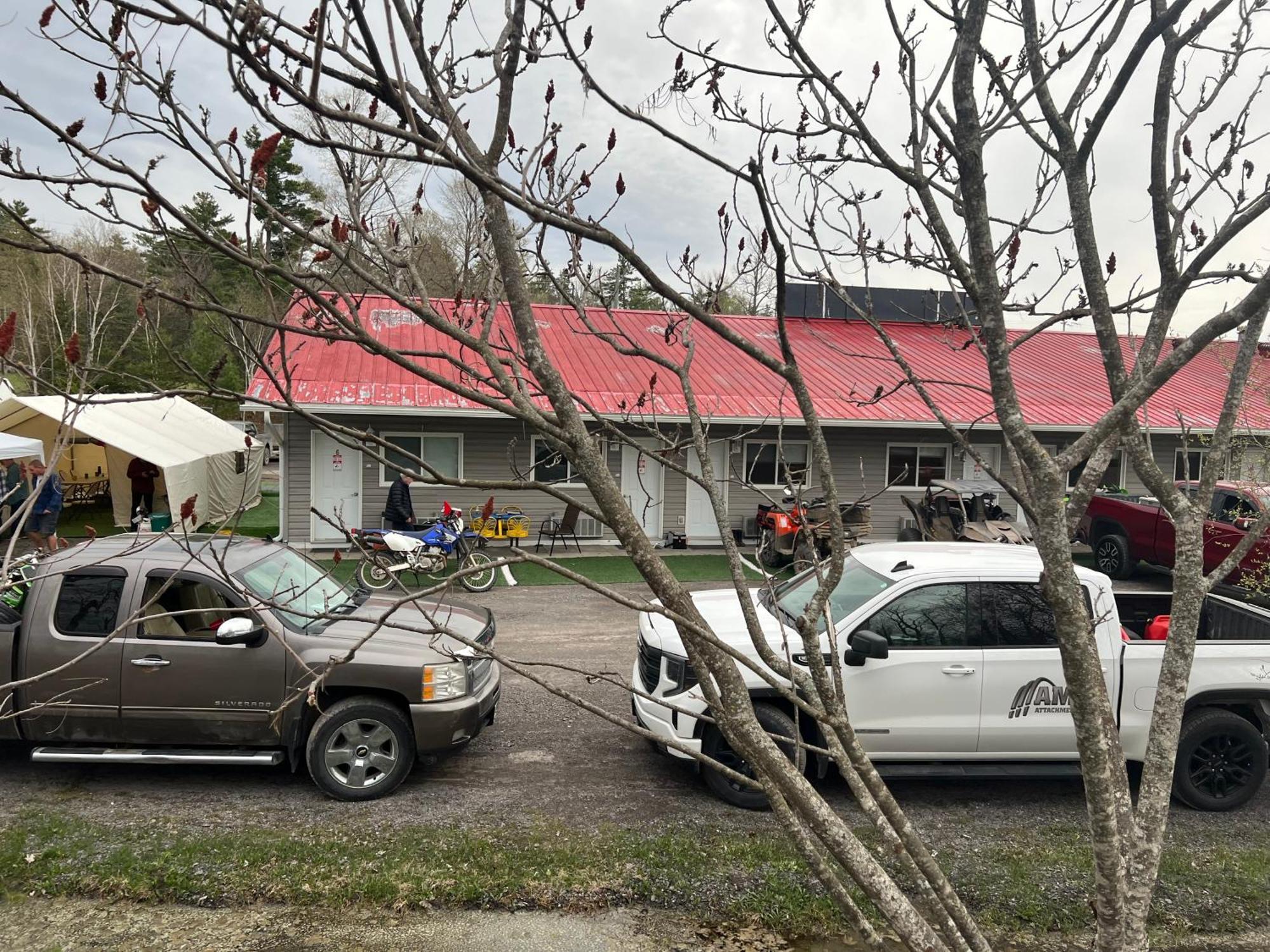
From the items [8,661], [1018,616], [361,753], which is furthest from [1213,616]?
[8,661]

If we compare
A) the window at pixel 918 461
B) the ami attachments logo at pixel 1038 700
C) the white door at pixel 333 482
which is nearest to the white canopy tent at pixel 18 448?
the white door at pixel 333 482

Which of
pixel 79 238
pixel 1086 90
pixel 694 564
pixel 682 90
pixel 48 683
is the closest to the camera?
pixel 1086 90

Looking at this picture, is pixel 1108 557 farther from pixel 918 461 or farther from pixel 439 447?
pixel 439 447

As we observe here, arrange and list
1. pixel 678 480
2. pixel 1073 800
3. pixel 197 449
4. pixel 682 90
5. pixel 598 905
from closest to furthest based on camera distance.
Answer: pixel 682 90, pixel 598 905, pixel 1073 800, pixel 678 480, pixel 197 449

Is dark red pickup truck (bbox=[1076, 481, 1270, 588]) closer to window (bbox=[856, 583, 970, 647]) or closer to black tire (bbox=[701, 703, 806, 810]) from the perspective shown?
window (bbox=[856, 583, 970, 647])

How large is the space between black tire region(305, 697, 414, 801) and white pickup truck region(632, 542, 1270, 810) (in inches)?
67.3

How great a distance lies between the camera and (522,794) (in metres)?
5.91

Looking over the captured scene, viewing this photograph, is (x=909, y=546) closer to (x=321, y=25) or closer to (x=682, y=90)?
(x=682, y=90)

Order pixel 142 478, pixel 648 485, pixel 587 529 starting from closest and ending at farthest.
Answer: pixel 587 529 → pixel 648 485 → pixel 142 478

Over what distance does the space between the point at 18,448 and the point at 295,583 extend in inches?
430

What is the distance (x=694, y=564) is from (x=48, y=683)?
11393 mm

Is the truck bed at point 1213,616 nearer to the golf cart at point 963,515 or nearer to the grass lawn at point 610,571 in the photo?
the grass lawn at point 610,571

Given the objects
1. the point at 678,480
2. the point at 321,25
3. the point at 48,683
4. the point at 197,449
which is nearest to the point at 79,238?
the point at 197,449

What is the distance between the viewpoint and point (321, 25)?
1.66m
